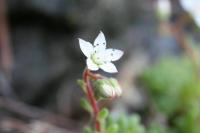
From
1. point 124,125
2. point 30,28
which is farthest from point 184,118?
point 30,28

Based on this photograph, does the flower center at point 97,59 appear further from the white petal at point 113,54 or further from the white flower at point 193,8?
the white flower at point 193,8

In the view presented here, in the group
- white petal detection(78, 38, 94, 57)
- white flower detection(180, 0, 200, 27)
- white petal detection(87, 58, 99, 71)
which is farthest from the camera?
white flower detection(180, 0, 200, 27)

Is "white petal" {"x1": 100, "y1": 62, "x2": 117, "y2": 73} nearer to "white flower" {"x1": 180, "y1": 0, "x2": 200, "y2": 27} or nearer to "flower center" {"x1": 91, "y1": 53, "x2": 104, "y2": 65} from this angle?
"flower center" {"x1": 91, "y1": 53, "x2": 104, "y2": 65}

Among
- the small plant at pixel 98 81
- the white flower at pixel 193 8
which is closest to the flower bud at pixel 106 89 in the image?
the small plant at pixel 98 81

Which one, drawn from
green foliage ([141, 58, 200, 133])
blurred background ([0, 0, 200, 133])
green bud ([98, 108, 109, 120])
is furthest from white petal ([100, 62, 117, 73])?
blurred background ([0, 0, 200, 133])

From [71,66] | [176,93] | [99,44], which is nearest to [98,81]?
[99,44]

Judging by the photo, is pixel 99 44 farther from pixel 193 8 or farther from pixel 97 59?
pixel 193 8
